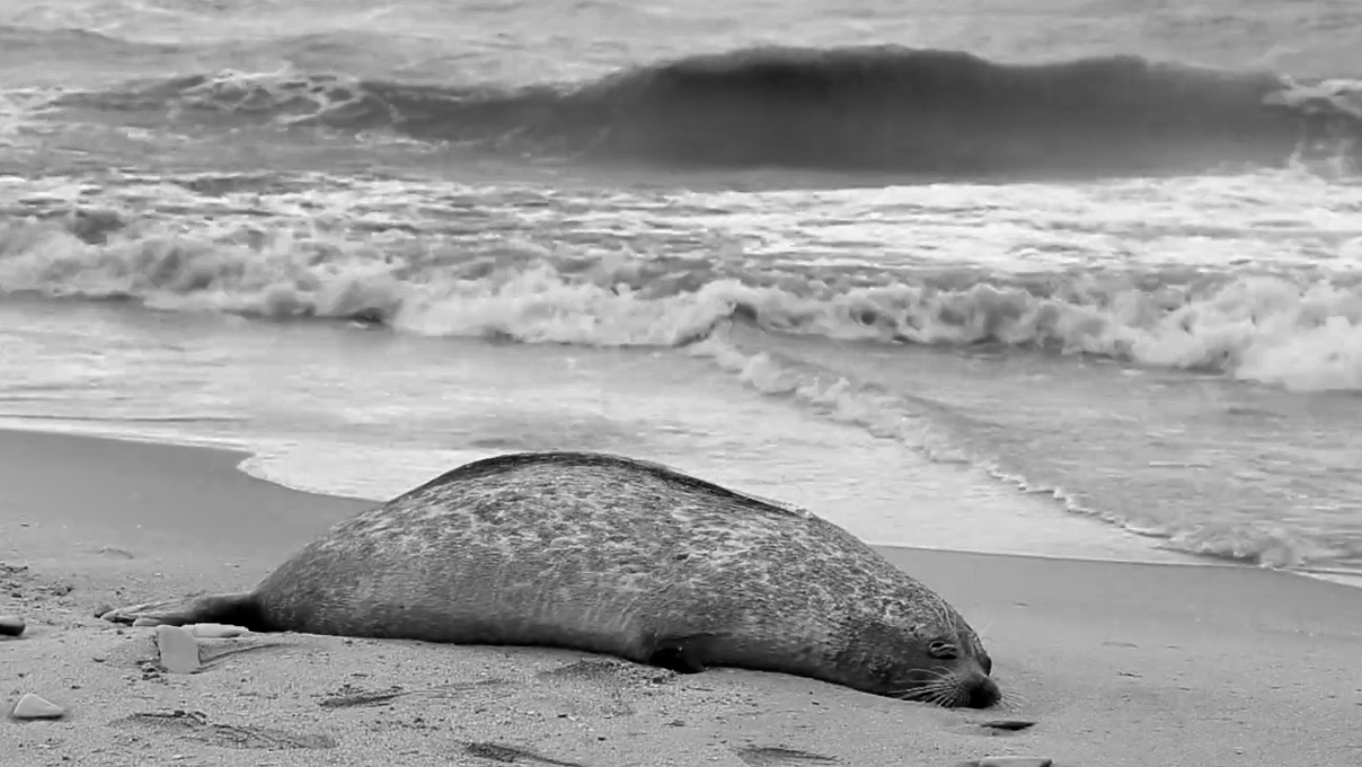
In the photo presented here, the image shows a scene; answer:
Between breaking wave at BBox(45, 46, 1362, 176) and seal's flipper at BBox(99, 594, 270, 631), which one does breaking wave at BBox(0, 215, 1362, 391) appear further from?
breaking wave at BBox(45, 46, 1362, 176)

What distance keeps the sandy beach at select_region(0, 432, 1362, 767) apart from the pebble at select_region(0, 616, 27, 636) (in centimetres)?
4

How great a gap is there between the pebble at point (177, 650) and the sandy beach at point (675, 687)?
38 millimetres

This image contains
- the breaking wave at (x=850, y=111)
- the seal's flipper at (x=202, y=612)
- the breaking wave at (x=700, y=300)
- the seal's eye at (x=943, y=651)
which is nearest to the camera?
the seal's eye at (x=943, y=651)

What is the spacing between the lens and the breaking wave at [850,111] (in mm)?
17562

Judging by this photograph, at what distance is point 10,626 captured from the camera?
3.99 metres

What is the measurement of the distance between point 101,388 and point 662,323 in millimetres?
3071

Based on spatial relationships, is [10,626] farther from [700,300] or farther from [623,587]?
[700,300]

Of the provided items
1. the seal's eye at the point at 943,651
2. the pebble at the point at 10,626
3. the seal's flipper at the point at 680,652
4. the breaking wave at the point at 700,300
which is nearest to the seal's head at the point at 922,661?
the seal's eye at the point at 943,651

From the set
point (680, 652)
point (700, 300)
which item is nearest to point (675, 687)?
point (680, 652)

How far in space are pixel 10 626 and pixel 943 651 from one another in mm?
2049

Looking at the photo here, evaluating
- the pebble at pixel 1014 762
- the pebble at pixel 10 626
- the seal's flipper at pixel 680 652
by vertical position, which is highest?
the pebble at pixel 10 626

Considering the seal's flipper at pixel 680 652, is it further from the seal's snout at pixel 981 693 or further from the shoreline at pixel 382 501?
the shoreline at pixel 382 501

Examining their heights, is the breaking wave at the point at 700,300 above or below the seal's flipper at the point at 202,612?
below

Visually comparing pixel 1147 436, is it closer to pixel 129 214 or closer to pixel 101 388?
pixel 101 388
